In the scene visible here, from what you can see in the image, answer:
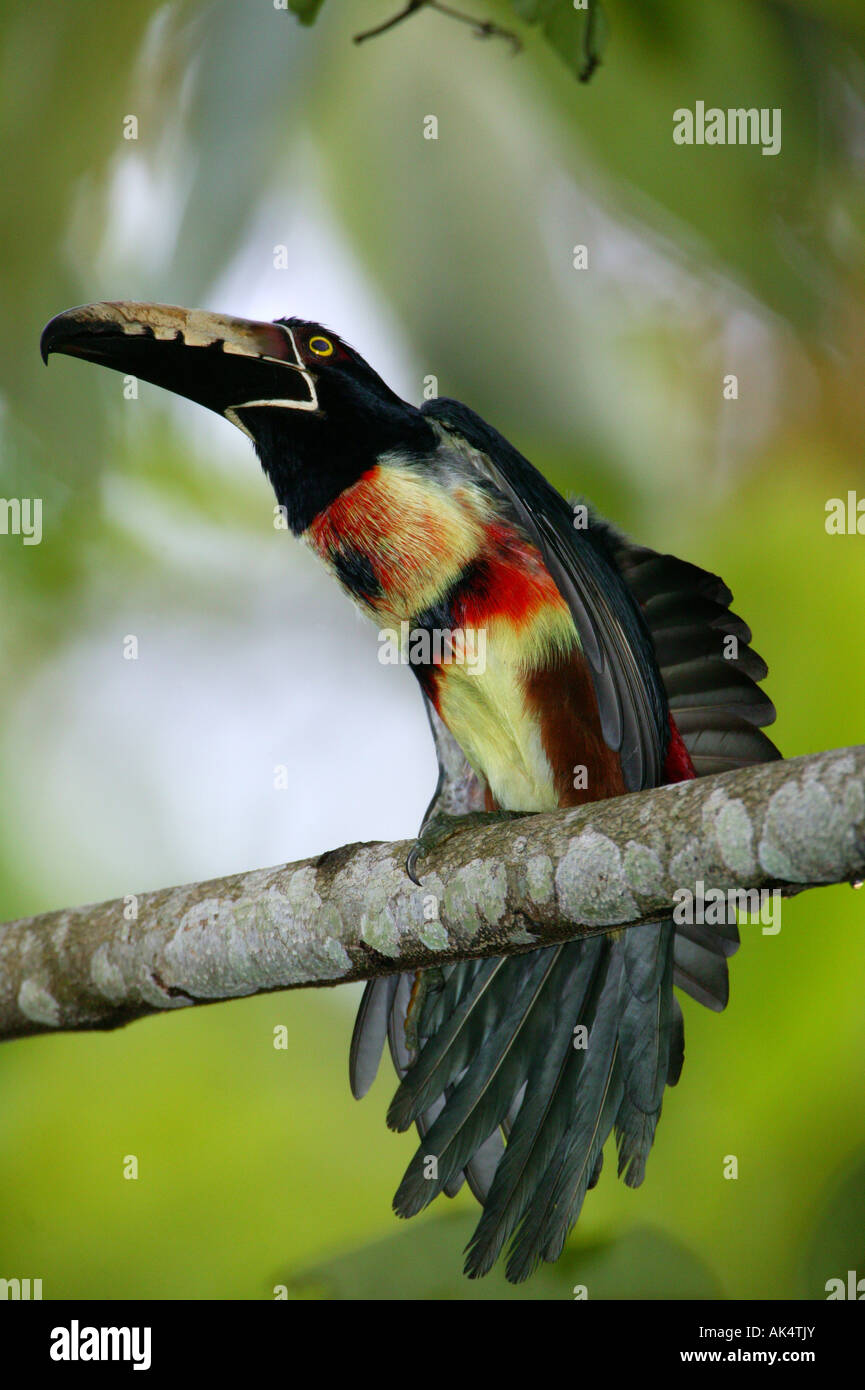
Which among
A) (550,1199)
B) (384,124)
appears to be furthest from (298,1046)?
(384,124)

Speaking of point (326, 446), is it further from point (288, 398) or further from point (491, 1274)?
point (491, 1274)

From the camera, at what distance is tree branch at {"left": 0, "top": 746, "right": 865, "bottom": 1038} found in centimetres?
114

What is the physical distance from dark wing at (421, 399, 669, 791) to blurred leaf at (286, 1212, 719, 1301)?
34.7 inches

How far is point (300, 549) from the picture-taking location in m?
2.31

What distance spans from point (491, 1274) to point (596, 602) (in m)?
1.19

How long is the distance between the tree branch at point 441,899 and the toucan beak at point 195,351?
0.74m

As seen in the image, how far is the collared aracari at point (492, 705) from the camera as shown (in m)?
1.68
